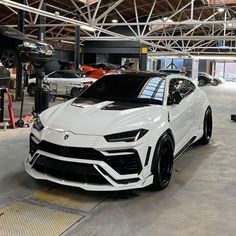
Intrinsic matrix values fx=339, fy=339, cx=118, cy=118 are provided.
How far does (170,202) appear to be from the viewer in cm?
346

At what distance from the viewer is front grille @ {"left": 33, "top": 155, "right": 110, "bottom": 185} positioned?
3.27 metres

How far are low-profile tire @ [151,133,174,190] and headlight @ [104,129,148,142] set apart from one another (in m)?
0.28

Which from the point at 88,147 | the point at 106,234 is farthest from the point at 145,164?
the point at 106,234

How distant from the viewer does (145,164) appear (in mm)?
3418

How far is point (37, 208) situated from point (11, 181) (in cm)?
87

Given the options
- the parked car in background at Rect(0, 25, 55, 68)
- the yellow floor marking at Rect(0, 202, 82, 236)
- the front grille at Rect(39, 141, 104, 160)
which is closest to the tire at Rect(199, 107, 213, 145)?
the front grille at Rect(39, 141, 104, 160)

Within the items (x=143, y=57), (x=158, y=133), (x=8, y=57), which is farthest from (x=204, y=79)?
(x=158, y=133)

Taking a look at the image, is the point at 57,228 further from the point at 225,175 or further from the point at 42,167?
the point at 225,175

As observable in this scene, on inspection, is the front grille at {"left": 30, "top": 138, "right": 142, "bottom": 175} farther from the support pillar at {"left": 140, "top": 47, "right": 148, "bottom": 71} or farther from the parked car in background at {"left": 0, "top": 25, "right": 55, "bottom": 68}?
the support pillar at {"left": 140, "top": 47, "right": 148, "bottom": 71}

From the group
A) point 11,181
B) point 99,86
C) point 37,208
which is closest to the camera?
point 37,208

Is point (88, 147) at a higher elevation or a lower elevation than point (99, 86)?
lower

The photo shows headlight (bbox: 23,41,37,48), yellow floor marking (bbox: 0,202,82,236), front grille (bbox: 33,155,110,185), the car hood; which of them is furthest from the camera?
headlight (bbox: 23,41,37,48)

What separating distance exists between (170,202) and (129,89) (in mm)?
1684

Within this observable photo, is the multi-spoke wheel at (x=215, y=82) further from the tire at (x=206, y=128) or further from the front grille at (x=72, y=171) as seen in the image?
the front grille at (x=72, y=171)
